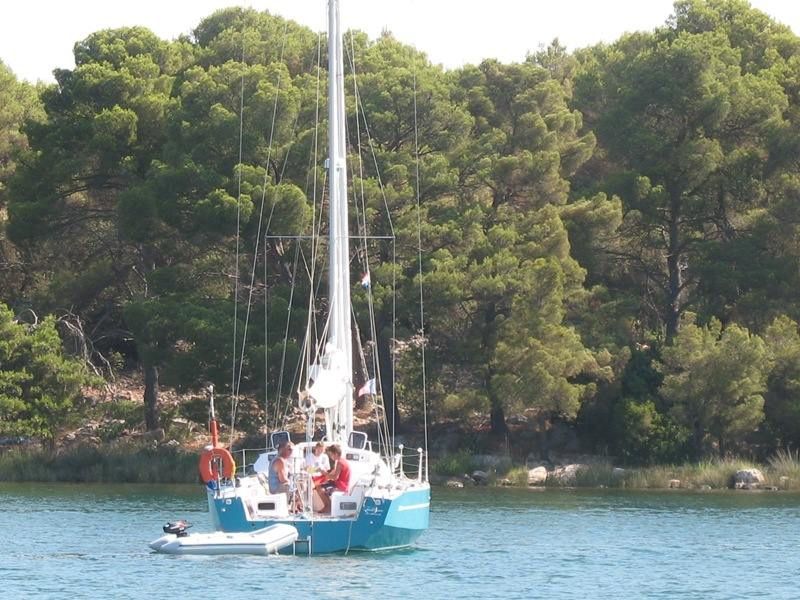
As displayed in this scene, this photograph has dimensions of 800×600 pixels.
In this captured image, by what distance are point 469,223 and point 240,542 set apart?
95.7ft

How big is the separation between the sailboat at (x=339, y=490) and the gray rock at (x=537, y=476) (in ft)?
69.6

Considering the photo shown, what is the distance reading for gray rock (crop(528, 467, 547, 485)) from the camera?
187ft

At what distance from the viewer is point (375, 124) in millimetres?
60625

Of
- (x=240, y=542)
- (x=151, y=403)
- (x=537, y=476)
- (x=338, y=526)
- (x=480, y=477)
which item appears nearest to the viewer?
(x=240, y=542)

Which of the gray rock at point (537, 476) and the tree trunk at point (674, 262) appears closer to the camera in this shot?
the gray rock at point (537, 476)

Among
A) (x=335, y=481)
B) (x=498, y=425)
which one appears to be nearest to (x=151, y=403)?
(x=498, y=425)

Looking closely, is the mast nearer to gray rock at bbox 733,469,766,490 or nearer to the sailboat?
the sailboat

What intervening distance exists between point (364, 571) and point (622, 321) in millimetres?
31745

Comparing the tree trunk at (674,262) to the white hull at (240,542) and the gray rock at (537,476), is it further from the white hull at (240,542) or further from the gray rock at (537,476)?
the white hull at (240,542)

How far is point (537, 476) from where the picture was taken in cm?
5725

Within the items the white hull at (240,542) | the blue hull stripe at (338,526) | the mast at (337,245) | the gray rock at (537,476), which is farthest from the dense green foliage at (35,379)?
the white hull at (240,542)

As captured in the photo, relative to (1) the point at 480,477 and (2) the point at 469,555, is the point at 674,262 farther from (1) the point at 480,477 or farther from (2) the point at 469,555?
(2) the point at 469,555

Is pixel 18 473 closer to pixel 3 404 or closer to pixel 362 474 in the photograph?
pixel 3 404

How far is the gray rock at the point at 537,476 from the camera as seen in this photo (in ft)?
187
